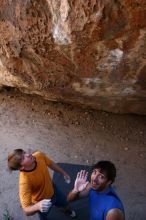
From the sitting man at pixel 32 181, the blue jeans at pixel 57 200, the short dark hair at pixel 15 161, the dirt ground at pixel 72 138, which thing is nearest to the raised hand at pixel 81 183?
the sitting man at pixel 32 181

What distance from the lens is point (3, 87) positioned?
5.83 m

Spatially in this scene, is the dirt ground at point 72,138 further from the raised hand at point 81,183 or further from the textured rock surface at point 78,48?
the raised hand at point 81,183

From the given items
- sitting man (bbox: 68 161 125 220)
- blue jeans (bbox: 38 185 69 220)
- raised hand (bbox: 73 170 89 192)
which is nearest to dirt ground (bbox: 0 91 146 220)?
blue jeans (bbox: 38 185 69 220)

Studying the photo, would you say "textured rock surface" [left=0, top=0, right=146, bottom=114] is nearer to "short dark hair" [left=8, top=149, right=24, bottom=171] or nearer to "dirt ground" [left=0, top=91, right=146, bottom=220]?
"dirt ground" [left=0, top=91, right=146, bottom=220]

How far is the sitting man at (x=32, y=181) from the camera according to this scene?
350cm

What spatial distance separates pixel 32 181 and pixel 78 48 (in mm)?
1330

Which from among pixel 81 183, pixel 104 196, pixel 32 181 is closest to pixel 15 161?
pixel 32 181

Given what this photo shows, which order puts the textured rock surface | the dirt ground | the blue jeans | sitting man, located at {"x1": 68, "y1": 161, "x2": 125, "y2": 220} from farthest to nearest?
the dirt ground, the blue jeans, the textured rock surface, sitting man, located at {"x1": 68, "y1": 161, "x2": 125, "y2": 220}

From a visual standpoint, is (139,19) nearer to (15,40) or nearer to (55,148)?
(15,40)

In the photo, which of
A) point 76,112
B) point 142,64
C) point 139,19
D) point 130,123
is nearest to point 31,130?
point 76,112

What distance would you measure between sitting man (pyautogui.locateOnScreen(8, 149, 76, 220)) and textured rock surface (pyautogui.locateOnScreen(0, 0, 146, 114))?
1.03m

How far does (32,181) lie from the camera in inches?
144

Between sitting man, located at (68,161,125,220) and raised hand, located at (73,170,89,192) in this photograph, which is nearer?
sitting man, located at (68,161,125,220)

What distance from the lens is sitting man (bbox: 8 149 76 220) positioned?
11.5 ft
